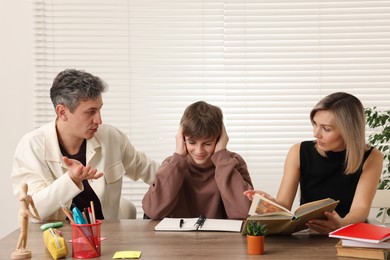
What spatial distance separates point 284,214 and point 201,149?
674mm

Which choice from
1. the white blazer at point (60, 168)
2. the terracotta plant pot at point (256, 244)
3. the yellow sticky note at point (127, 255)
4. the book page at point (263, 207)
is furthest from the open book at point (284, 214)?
the white blazer at point (60, 168)

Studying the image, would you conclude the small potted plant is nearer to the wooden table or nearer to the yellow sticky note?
the wooden table

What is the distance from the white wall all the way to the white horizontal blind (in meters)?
0.07

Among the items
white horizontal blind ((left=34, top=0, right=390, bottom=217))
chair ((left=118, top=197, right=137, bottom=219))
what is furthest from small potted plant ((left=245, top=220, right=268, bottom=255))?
white horizontal blind ((left=34, top=0, right=390, bottom=217))

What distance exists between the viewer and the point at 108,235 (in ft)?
7.73

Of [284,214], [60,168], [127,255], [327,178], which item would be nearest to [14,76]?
[60,168]

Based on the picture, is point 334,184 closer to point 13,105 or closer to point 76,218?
point 76,218

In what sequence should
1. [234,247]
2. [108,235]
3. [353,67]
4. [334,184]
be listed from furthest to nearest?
[353,67], [334,184], [108,235], [234,247]

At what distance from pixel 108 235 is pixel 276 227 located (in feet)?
2.20

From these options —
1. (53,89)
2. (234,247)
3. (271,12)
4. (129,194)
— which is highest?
(271,12)

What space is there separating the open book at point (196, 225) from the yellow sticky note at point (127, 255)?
0.38 m

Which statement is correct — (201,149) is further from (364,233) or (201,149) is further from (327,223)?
(364,233)

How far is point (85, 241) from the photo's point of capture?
2.01m

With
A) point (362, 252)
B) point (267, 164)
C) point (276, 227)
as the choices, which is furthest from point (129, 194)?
point (362, 252)
